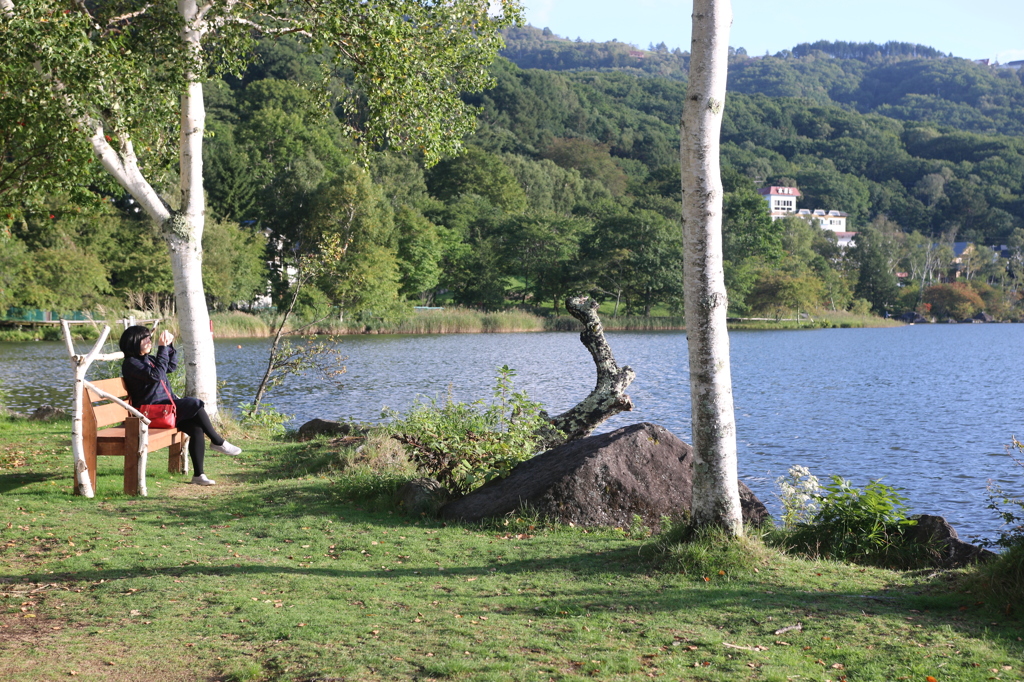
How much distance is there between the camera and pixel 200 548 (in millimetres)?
6652

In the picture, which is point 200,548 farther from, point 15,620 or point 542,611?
point 542,611

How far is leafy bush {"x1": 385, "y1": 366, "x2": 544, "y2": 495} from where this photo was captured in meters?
8.79

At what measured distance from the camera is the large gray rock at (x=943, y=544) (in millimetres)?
7176

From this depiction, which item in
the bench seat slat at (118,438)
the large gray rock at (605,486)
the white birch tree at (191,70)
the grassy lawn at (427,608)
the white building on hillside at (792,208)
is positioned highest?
the white building on hillside at (792,208)

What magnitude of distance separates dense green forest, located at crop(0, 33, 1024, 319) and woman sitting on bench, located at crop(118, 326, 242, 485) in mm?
4611

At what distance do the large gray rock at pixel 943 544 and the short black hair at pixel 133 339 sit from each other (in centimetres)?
786

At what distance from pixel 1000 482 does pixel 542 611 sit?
1353 centimetres

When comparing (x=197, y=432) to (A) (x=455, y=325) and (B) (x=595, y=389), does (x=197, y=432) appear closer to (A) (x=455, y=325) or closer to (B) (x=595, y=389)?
(B) (x=595, y=389)

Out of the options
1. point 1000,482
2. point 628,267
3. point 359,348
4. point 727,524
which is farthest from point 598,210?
point 727,524

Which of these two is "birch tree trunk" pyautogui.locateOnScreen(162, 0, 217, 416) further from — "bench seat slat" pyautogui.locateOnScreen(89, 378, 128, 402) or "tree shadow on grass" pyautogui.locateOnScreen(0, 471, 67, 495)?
"tree shadow on grass" pyautogui.locateOnScreen(0, 471, 67, 495)

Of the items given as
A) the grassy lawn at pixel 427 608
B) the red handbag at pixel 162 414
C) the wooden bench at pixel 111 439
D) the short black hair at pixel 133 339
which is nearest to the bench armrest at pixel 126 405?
the wooden bench at pixel 111 439

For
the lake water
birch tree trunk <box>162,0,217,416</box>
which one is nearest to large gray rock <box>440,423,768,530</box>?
the lake water

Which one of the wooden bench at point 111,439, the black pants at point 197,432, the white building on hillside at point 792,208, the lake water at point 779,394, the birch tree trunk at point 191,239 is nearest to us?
the wooden bench at point 111,439

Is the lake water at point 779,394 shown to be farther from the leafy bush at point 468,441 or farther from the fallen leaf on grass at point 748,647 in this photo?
the fallen leaf on grass at point 748,647
